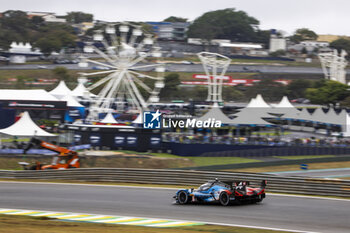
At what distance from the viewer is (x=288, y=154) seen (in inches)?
1293

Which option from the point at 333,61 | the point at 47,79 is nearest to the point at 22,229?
the point at 333,61

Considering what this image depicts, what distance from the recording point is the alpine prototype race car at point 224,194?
13992 millimetres

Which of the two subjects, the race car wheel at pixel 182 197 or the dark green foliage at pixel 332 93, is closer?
the race car wheel at pixel 182 197

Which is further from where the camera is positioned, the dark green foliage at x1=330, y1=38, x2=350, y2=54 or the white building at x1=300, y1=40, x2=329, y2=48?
the white building at x1=300, y1=40, x2=329, y2=48

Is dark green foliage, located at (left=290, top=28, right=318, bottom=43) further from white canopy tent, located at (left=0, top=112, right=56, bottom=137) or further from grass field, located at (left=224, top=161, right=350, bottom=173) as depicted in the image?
white canopy tent, located at (left=0, top=112, right=56, bottom=137)

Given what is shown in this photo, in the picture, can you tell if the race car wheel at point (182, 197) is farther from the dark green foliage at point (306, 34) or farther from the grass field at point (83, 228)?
the dark green foliage at point (306, 34)

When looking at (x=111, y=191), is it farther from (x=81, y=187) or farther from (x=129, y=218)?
(x=129, y=218)

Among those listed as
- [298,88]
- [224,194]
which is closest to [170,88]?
[298,88]

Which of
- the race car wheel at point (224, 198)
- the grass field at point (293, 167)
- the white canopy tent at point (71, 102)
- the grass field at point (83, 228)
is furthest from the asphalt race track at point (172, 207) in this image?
the white canopy tent at point (71, 102)

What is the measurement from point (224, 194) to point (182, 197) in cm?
132

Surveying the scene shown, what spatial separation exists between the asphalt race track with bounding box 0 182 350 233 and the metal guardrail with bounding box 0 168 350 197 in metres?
0.67

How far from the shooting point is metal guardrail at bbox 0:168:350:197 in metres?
15.4

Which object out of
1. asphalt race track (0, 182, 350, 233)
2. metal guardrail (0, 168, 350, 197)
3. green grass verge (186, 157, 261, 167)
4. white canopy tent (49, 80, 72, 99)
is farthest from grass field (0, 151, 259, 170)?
white canopy tent (49, 80, 72, 99)

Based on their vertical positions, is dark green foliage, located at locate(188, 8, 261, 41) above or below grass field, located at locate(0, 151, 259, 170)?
above
